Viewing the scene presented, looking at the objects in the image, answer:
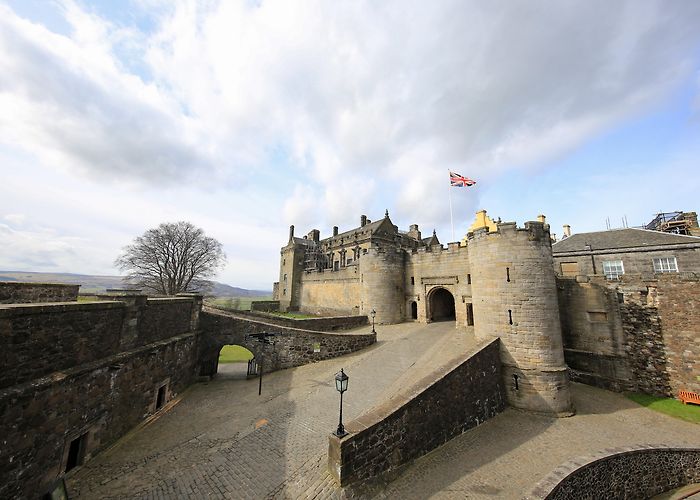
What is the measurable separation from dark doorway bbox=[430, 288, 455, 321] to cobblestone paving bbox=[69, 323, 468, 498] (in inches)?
343

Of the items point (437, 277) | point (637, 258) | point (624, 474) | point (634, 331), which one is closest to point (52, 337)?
point (624, 474)

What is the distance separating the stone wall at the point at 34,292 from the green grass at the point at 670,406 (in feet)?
91.9

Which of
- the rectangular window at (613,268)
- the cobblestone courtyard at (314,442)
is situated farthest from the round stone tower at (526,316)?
the rectangular window at (613,268)

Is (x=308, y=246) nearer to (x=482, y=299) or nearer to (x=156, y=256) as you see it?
(x=156, y=256)

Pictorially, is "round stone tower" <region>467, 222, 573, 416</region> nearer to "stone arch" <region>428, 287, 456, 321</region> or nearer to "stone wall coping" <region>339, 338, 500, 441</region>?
"stone wall coping" <region>339, 338, 500, 441</region>

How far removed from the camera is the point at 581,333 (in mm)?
16000

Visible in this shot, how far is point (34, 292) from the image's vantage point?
1076 cm

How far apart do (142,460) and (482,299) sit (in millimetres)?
14523

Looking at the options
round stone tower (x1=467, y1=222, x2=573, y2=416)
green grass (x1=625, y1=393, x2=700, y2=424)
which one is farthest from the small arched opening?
green grass (x1=625, y1=393, x2=700, y2=424)

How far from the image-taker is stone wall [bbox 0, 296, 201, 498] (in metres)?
6.36

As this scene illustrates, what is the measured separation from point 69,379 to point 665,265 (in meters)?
31.8

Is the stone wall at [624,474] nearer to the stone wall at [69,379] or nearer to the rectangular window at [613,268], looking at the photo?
the stone wall at [69,379]

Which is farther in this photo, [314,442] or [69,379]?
[314,442]

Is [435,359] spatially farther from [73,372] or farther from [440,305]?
[73,372]
